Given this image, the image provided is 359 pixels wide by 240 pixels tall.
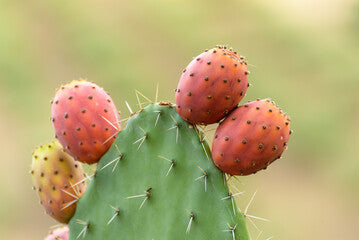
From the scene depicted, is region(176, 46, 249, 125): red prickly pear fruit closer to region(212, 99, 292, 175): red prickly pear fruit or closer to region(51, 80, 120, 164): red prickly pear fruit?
region(212, 99, 292, 175): red prickly pear fruit

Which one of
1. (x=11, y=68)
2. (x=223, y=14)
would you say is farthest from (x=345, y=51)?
(x=11, y=68)

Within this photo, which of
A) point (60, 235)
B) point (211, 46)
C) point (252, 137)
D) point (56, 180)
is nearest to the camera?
point (252, 137)

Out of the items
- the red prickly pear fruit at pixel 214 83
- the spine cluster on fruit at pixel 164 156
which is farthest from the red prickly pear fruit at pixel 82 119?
the red prickly pear fruit at pixel 214 83

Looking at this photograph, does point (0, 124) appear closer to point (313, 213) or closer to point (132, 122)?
point (313, 213)

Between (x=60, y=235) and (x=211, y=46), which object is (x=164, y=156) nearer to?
(x=60, y=235)

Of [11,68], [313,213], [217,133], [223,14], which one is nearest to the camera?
[217,133]

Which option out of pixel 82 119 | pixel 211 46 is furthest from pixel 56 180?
pixel 211 46
